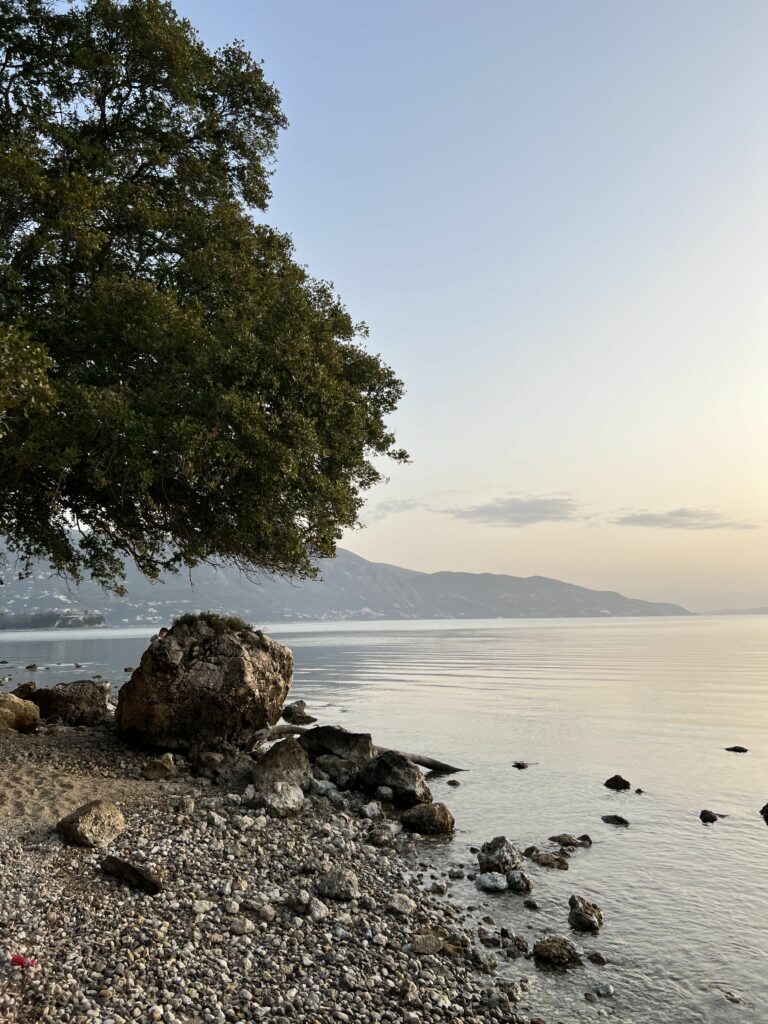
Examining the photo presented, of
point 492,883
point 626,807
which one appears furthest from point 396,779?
point 626,807

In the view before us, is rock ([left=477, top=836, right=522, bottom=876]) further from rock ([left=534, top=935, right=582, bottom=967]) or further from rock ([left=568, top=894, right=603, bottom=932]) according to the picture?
rock ([left=534, top=935, right=582, bottom=967])

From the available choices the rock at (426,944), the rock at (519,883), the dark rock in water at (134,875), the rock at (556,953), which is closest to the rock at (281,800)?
the dark rock in water at (134,875)

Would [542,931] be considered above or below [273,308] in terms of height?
below

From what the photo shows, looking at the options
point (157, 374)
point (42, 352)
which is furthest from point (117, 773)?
point (42, 352)

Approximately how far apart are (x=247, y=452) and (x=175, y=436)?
163cm

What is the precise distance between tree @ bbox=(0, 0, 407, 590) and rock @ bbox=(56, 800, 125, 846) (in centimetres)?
642

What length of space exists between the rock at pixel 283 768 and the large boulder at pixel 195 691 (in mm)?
2438

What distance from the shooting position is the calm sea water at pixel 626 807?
9586 millimetres

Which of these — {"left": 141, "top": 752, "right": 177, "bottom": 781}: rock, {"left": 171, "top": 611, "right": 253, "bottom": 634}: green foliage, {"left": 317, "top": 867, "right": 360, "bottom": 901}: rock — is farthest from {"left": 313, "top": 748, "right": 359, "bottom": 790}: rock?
{"left": 317, "top": 867, "right": 360, "bottom": 901}: rock

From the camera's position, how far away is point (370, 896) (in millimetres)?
11055

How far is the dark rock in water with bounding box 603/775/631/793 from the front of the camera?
65.5 ft

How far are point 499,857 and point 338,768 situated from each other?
22.3ft

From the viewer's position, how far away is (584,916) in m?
10.9

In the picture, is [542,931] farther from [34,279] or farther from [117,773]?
[34,279]
